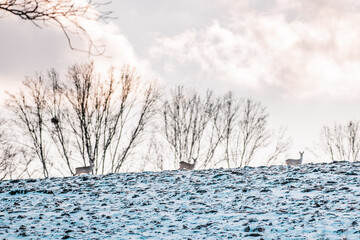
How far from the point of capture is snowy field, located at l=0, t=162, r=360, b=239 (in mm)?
10109

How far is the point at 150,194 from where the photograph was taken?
46.4ft

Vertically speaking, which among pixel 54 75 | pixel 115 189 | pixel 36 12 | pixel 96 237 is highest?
pixel 54 75

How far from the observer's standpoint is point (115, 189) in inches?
599

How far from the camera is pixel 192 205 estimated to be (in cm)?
1249

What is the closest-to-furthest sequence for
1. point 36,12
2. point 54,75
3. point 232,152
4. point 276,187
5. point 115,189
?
point 36,12, point 276,187, point 115,189, point 54,75, point 232,152

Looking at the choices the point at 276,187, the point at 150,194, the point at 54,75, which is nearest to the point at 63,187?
the point at 150,194

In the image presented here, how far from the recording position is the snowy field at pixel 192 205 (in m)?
10.1

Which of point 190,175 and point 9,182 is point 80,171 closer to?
point 9,182

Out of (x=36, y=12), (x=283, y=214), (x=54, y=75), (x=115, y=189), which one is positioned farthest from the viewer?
(x=54, y=75)

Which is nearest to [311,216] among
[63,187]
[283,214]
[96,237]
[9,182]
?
[283,214]

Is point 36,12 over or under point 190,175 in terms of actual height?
over

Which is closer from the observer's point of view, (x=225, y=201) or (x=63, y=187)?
(x=225, y=201)

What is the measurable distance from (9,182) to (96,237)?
8.78 meters

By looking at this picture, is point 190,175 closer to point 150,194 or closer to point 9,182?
point 150,194
